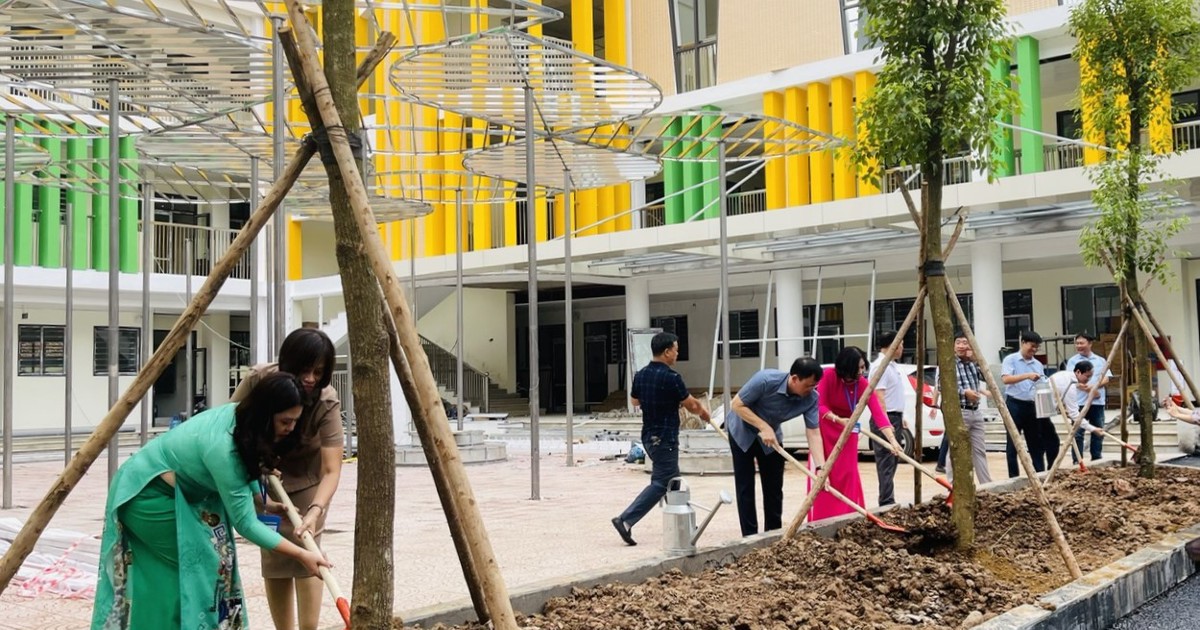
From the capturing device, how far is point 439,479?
3996 mm

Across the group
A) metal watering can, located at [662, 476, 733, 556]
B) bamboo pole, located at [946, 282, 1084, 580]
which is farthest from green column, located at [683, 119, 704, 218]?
metal watering can, located at [662, 476, 733, 556]

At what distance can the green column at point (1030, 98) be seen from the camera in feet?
62.2

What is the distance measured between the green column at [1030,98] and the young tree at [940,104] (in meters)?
12.8

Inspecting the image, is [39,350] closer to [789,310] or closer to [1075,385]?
[789,310]

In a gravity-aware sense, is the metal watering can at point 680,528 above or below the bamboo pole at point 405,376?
below

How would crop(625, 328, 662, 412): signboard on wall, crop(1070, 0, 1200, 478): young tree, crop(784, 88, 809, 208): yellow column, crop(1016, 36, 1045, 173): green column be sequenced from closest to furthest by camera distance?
crop(1070, 0, 1200, 478): young tree < crop(1016, 36, 1045, 173): green column < crop(625, 328, 662, 412): signboard on wall < crop(784, 88, 809, 208): yellow column

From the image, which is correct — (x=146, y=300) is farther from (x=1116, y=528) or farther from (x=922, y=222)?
(x=1116, y=528)

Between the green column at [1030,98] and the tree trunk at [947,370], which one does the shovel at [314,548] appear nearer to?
the tree trunk at [947,370]

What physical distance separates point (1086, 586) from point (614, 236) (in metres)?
17.1

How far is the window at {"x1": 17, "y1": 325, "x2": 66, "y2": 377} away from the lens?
2450cm

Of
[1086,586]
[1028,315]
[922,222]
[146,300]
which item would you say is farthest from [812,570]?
[1028,315]

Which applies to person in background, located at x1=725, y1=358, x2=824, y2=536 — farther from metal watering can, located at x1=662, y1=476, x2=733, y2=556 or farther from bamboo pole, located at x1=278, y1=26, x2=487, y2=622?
bamboo pole, located at x1=278, y1=26, x2=487, y2=622

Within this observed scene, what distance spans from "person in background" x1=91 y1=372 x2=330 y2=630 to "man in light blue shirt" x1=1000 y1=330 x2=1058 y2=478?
894 cm

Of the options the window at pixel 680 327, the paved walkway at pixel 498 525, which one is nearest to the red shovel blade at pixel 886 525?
the paved walkway at pixel 498 525
